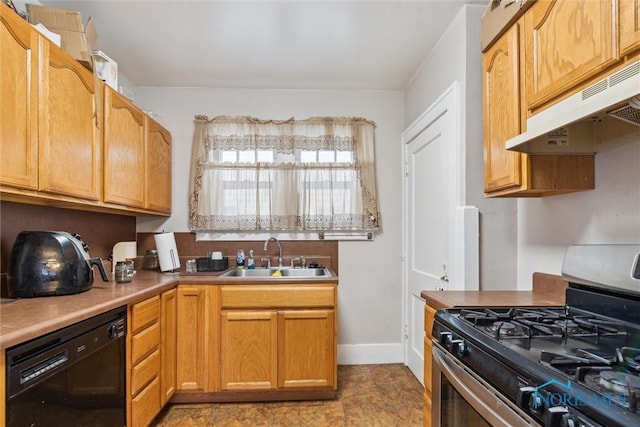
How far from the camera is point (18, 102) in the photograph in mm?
1439

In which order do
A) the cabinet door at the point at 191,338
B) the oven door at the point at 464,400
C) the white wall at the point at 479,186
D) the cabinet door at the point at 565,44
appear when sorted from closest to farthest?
the oven door at the point at 464,400 < the cabinet door at the point at 565,44 < the white wall at the point at 479,186 < the cabinet door at the point at 191,338

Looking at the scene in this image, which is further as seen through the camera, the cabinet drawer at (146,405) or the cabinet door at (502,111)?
the cabinet drawer at (146,405)

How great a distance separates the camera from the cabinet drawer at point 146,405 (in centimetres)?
187

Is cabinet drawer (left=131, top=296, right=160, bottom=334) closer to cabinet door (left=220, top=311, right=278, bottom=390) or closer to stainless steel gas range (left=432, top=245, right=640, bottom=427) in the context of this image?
cabinet door (left=220, top=311, right=278, bottom=390)

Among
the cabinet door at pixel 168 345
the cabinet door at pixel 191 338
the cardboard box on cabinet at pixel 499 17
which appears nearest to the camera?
the cardboard box on cabinet at pixel 499 17

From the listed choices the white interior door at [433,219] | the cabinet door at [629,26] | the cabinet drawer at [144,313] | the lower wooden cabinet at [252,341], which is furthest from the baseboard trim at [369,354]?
the cabinet door at [629,26]

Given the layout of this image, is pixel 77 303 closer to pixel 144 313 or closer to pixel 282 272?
pixel 144 313

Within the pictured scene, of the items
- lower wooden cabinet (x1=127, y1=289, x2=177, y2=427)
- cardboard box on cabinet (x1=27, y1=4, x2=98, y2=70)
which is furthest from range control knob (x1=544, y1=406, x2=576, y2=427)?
cardboard box on cabinet (x1=27, y1=4, x2=98, y2=70)

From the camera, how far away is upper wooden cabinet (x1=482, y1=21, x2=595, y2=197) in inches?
58.2

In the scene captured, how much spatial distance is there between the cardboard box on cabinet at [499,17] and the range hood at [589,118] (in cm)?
51

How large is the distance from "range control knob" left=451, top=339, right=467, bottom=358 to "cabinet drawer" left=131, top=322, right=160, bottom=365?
1602mm

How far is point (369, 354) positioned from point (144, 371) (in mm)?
1881

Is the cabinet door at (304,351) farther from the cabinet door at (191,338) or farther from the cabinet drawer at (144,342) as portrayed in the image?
the cabinet drawer at (144,342)

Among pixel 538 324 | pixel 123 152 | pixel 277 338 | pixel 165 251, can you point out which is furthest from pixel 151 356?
pixel 538 324
